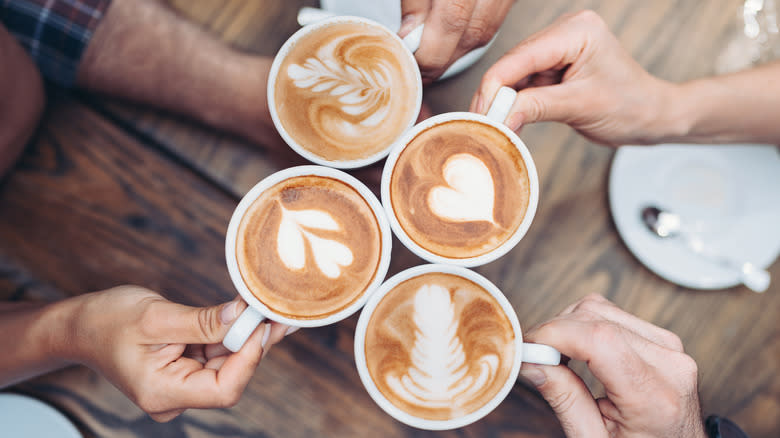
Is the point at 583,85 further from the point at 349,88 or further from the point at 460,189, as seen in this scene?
the point at 349,88

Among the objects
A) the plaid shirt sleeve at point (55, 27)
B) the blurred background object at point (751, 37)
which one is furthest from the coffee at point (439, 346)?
the plaid shirt sleeve at point (55, 27)

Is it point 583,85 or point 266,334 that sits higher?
point 583,85

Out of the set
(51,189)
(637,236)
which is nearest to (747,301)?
(637,236)

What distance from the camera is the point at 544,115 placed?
91cm

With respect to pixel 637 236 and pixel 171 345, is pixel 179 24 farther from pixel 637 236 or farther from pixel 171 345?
pixel 637 236

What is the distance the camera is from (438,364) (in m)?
0.85

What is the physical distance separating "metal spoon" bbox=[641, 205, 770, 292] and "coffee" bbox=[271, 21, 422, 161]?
0.56 metres

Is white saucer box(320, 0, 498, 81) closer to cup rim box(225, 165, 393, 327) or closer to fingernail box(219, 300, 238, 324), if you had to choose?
cup rim box(225, 165, 393, 327)

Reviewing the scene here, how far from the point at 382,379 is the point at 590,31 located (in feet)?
2.42

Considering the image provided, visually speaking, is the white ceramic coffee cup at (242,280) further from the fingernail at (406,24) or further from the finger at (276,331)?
the fingernail at (406,24)

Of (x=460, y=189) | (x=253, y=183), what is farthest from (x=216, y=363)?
(x=460, y=189)

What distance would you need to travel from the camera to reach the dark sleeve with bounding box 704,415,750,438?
0.92 meters

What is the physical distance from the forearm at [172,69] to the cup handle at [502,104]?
0.51m

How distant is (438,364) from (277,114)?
0.53 metres
